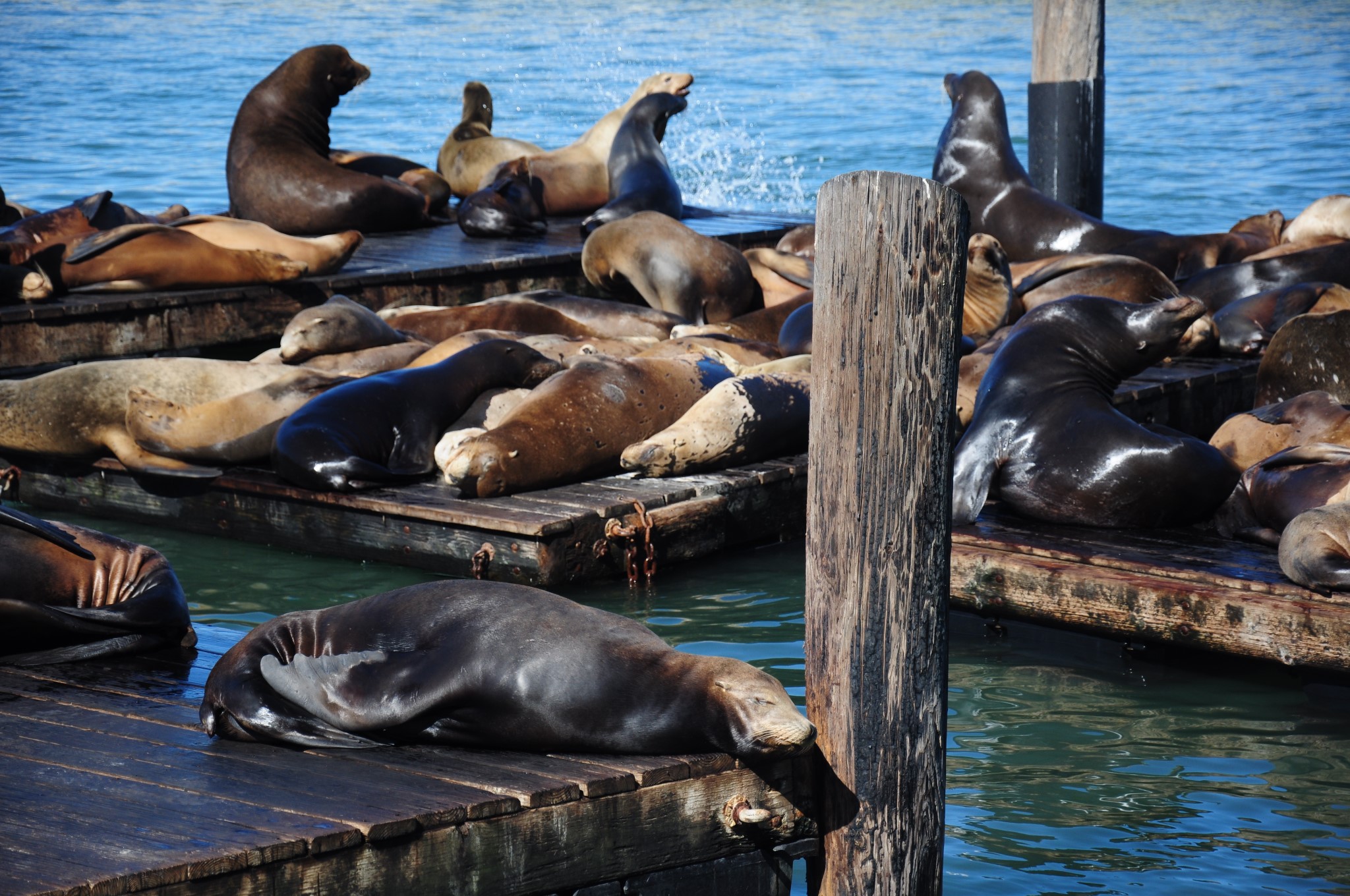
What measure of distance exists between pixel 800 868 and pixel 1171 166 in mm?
23188

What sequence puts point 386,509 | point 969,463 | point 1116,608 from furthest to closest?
point 386,509, point 969,463, point 1116,608

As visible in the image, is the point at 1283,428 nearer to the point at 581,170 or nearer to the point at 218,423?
the point at 218,423

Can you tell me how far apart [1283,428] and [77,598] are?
432 centimetres

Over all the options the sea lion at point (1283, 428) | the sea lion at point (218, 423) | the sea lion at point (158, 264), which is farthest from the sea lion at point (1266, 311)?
the sea lion at point (158, 264)

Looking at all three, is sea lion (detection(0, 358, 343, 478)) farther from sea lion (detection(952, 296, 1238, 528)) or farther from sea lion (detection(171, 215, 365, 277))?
sea lion (detection(952, 296, 1238, 528))

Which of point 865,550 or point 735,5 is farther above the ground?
point 735,5

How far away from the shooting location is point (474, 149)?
13305 millimetres

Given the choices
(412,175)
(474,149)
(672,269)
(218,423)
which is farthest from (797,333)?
(474,149)

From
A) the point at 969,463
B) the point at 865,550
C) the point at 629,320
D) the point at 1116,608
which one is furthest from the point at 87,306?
the point at 865,550

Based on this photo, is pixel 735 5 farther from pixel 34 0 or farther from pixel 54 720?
pixel 54 720

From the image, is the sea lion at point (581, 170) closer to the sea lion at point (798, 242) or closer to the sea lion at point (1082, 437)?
the sea lion at point (798, 242)

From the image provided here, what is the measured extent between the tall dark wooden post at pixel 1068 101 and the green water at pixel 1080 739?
611 cm

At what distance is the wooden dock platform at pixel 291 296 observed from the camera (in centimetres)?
856

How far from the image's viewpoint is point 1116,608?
504 cm
